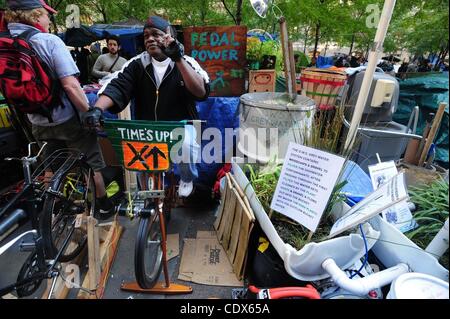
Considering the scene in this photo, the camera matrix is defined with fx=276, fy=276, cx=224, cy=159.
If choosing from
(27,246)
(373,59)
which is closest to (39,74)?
(27,246)

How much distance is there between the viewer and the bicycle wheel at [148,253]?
2193mm

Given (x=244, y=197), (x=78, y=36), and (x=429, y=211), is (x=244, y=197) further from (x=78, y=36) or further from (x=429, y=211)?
(x=78, y=36)

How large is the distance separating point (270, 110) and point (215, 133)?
118 cm

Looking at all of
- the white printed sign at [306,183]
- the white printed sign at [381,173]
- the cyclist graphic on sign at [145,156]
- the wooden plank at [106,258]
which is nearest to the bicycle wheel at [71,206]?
the wooden plank at [106,258]

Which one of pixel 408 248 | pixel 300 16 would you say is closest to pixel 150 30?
pixel 408 248

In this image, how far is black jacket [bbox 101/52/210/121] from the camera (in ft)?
9.02

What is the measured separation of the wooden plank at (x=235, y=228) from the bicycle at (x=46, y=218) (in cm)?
152

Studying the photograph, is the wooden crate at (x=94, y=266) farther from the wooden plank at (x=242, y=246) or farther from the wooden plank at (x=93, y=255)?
the wooden plank at (x=242, y=246)

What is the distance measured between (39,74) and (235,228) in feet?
7.49

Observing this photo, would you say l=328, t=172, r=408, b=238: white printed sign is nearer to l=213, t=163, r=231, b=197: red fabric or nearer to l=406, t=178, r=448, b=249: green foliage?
l=406, t=178, r=448, b=249: green foliage

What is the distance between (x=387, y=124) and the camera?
13.1 feet

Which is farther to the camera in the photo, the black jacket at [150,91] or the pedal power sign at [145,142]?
the black jacket at [150,91]

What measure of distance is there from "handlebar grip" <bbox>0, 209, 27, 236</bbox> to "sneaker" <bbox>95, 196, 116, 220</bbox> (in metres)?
1.41

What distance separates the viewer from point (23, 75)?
2365mm
